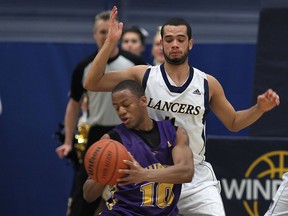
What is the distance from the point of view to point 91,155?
6316 millimetres

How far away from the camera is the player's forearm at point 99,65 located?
271 inches

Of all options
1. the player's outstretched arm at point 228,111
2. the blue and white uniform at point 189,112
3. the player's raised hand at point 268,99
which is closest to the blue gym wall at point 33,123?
the player's outstretched arm at point 228,111

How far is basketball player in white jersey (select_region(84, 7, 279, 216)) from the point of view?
703 cm

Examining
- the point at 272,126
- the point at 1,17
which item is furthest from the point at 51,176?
the point at 272,126

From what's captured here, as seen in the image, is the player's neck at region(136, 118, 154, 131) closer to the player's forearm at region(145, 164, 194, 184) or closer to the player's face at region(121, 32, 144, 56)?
Answer: the player's forearm at region(145, 164, 194, 184)

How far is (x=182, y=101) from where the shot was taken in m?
7.08

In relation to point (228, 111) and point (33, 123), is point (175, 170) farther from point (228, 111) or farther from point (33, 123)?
point (33, 123)

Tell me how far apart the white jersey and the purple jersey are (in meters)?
0.39

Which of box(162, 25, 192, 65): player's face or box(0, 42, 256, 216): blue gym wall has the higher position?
box(162, 25, 192, 65): player's face

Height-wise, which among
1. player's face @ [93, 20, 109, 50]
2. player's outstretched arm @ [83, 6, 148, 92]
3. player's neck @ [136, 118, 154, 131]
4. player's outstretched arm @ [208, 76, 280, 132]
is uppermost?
player's face @ [93, 20, 109, 50]

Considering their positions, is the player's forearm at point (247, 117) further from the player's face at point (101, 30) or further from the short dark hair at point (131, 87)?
the player's face at point (101, 30)

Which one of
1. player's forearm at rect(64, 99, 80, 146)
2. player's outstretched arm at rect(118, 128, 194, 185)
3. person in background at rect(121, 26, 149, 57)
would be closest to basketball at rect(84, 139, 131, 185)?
player's outstretched arm at rect(118, 128, 194, 185)

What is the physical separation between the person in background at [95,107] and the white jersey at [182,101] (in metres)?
2.75

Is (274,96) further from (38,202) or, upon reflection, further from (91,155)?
(38,202)
